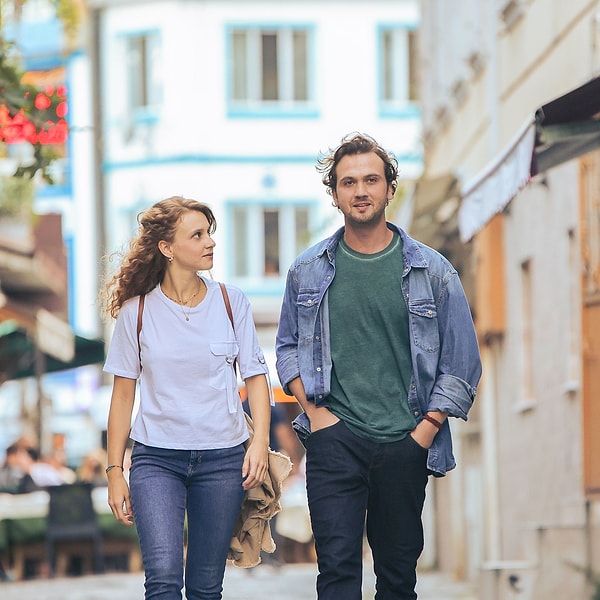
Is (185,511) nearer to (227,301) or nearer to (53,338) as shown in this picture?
(227,301)

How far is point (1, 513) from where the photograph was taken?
21.8 m

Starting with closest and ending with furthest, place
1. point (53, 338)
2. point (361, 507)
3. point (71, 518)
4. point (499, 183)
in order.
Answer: point (361, 507) < point (499, 183) < point (71, 518) < point (53, 338)

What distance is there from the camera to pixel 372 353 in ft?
23.5

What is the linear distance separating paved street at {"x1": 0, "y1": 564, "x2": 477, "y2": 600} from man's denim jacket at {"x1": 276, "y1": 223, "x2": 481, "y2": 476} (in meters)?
9.10

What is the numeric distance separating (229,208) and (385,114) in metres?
3.83

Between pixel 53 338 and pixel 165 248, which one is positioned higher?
pixel 53 338

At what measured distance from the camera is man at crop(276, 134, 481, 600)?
23.5 feet

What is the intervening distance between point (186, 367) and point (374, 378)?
0.73 meters

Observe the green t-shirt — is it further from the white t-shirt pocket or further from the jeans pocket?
the white t-shirt pocket

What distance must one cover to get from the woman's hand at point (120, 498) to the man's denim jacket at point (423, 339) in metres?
0.71

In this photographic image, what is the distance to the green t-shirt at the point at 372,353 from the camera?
716 centimetres

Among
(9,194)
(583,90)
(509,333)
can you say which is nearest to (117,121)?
(9,194)

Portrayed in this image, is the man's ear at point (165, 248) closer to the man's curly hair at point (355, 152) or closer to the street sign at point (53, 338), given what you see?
the man's curly hair at point (355, 152)

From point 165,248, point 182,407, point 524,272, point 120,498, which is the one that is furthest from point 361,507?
point 524,272
